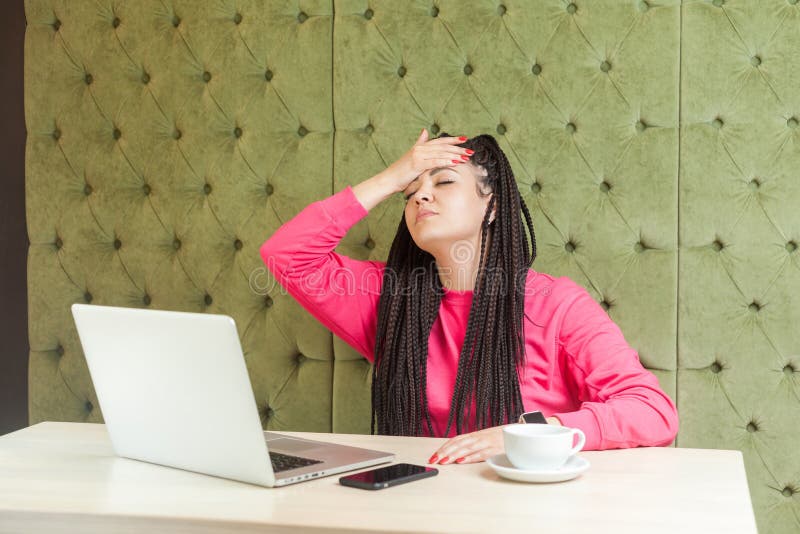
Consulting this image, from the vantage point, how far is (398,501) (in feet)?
3.42

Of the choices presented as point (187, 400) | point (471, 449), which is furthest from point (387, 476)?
point (187, 400)

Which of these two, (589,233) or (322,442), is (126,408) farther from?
(589,233)

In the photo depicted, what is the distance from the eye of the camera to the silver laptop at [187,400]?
3.58 ft

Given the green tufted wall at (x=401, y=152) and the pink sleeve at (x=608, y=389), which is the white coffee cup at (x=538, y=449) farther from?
the green tufted wall at (x=401, y=152)

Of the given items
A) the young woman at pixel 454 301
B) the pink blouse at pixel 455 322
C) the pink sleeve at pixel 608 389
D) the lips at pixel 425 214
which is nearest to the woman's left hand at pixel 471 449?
the pink sleeve at pixel 608 389

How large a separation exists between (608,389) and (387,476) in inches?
22.4

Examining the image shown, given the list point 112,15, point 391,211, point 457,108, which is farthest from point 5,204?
point 457,108

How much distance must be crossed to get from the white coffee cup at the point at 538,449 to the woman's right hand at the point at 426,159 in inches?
32.4

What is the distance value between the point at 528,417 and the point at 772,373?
0.90 m

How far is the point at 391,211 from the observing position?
211 centimetres

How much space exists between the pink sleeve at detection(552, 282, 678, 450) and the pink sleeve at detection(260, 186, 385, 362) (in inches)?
18.8

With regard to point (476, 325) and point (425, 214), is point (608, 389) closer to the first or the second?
point (476, 325)

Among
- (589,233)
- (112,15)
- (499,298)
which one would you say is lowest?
(499,298)

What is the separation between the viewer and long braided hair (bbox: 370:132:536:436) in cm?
176
